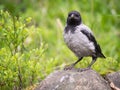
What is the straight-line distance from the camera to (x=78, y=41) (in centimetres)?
655

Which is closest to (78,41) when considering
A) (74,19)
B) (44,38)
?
(74,19)

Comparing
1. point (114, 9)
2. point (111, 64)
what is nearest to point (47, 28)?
point (114, 9)

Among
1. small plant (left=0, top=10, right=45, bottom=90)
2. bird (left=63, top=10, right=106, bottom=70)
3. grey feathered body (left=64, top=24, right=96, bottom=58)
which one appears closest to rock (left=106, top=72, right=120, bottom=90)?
bird (left=63, top=10, right=106, bottom=70)

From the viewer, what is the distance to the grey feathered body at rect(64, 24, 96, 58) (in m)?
6.55

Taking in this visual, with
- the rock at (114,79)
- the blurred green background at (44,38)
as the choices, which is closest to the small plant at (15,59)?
the blurred green background at (44,38)

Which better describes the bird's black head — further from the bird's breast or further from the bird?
the bird's breast

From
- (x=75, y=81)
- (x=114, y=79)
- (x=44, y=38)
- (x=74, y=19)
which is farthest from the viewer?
(x=44, y=38)

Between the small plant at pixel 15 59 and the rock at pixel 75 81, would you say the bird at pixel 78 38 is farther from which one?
the small plant at pixel 15 59

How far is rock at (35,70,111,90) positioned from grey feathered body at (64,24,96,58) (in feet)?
A: 1.18

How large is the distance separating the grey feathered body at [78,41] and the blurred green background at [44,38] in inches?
21.6

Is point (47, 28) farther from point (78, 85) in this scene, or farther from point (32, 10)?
point (78, 85)

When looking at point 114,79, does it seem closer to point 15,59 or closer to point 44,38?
point 15,59

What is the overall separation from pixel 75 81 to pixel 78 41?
0.62m

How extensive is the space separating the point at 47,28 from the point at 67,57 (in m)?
2.08
